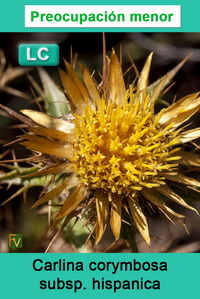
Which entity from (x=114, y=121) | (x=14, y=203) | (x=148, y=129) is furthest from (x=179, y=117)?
(x=14, y=203)

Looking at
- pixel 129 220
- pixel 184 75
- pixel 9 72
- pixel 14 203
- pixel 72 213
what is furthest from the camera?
pixel 184 75

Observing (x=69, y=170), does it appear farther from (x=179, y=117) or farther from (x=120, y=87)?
(x=179, y=117)

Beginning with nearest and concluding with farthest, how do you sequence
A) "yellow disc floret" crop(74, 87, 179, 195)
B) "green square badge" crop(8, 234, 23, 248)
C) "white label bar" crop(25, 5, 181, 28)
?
"yellow disc floret" crop(74, 87, 179, 195) < "white label bar" crop(25, 5, 181, 28) < "green square badge" crop(8, 234, 23, 248)

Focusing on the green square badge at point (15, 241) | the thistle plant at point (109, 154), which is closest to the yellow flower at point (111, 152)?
the thistle plant at point (109, 154)

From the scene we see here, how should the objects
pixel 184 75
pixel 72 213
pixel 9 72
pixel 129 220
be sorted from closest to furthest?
pixel 72 213, pixel 129 220, pixel 9 72, pixel 184 75

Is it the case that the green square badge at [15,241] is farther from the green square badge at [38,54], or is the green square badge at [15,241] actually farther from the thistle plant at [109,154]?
the green square badge at [38,54]

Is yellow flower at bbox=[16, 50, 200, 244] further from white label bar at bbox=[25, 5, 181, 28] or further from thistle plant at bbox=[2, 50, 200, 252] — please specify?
white label bar at bbox=[25, 5, 181, 28]

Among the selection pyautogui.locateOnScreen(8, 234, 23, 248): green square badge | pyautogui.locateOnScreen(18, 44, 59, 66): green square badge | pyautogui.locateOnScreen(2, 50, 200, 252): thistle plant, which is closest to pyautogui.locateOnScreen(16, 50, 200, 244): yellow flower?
pyautogui.locateOnScreen(2, 50, 200, 252): thistle plant
